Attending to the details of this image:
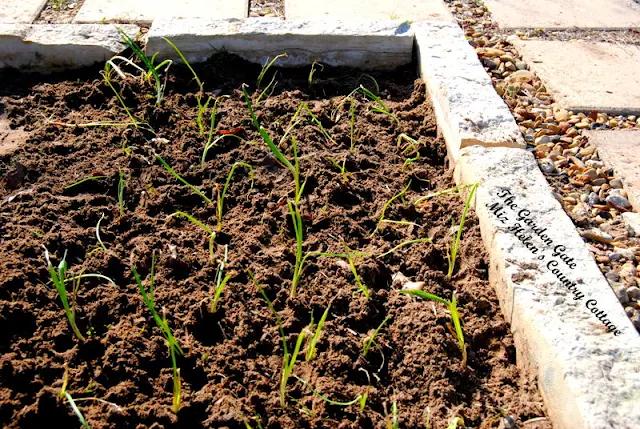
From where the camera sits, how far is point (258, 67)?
3145 millimetres

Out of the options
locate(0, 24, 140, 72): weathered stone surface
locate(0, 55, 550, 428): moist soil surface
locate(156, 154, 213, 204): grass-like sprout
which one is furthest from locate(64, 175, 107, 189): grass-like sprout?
locate(0, 24, 140, 72): weathered stone surface

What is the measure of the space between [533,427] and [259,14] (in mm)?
2811

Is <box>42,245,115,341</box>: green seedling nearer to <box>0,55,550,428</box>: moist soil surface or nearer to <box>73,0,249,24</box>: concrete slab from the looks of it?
<box>0,55,550,428</box>: moist soil surface

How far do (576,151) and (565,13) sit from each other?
150cm

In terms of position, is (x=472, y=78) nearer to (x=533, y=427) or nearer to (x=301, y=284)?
(x=301, y=284)

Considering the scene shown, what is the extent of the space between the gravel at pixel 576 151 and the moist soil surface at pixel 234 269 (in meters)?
0.47

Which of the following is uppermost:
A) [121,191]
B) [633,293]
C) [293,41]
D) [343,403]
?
[293,41]

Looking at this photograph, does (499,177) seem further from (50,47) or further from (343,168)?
(50,47)

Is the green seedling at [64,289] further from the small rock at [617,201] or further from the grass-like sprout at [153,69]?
the small rock at [617,201]

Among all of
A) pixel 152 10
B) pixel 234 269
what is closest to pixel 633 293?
pixel 234 269

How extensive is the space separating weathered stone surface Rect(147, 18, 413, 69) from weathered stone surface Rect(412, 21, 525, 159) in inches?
5.7

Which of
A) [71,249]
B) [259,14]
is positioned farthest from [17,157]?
[259,14]

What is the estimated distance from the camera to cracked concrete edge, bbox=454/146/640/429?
1572 mm

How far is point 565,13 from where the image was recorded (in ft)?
13.0
